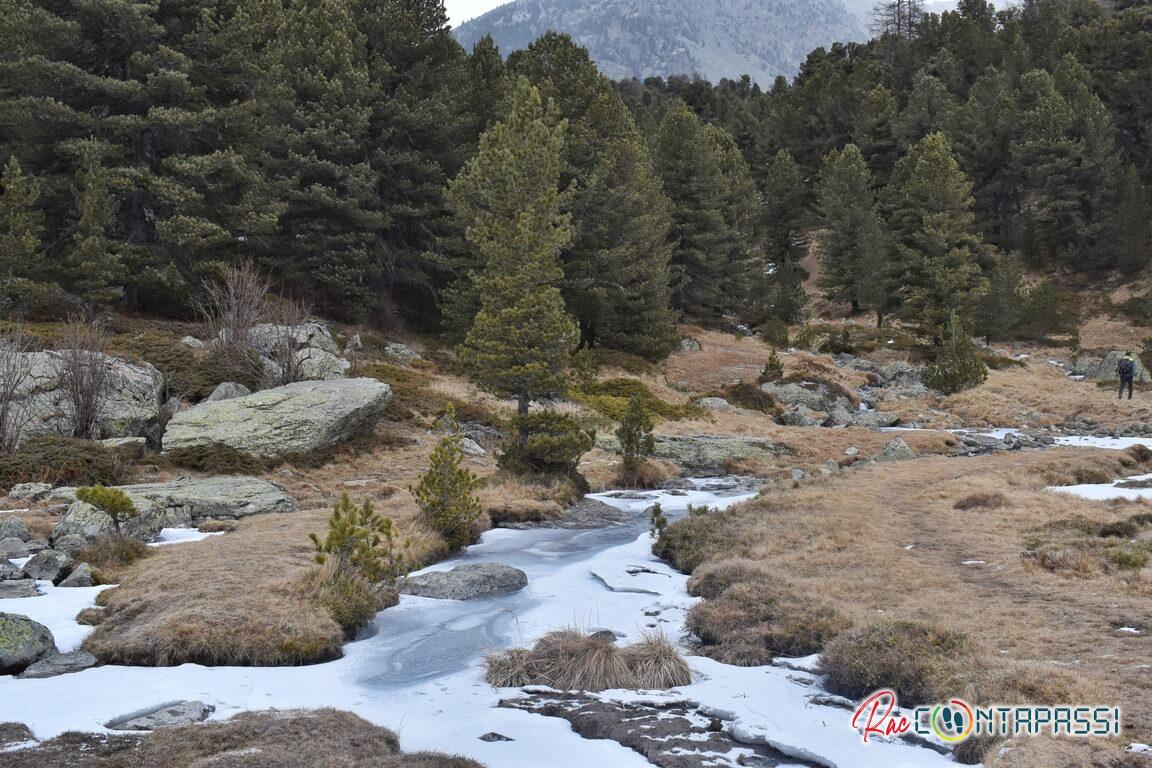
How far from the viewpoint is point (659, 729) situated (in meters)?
7.73

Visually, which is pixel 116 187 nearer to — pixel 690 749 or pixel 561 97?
pixel 561 97

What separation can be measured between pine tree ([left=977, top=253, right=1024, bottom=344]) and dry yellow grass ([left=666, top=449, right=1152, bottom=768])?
31.0m

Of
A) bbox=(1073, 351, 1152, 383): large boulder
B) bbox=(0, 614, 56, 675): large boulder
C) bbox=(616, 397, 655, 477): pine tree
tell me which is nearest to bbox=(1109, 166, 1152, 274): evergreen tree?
bbox=(1073, 351, 1152, 383): large boulder

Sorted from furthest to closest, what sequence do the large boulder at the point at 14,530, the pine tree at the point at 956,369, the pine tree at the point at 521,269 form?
the pine tree at the point at 956,369, the pine tree at the point at 521,269, the large boulder at the point at 14,530

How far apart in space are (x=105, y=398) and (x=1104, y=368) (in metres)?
43.4

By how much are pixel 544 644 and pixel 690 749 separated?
8.80 ft

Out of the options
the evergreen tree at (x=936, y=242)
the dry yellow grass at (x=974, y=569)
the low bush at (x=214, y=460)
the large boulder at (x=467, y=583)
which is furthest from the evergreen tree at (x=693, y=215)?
the large boulder at (x=467, y=583)

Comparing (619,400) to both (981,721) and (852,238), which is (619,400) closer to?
(981,721)

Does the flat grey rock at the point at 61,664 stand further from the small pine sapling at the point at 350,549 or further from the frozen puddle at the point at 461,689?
the small pine sapling at the point at 350,549

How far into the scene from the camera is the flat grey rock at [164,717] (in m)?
7.40

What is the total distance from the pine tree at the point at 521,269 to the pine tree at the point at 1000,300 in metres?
36.4

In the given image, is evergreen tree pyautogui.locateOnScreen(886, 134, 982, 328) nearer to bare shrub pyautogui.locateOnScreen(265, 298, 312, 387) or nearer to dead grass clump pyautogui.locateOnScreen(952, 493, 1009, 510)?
dead grass clump pyautogui.locateOnScreen(952, 493, 1009, 510)

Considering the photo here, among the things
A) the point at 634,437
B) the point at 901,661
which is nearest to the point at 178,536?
the point at 634,437

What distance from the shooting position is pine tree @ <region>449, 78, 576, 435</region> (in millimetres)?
20094
